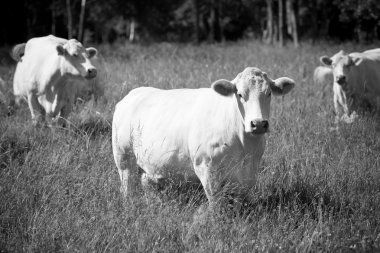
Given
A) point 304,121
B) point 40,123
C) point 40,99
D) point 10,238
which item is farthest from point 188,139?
point 40,99

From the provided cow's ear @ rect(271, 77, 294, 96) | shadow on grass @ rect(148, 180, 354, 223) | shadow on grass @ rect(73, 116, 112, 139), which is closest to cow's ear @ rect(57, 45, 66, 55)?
shadow on grass @ rect(73, 116, 112, 139)

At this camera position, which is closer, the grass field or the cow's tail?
the grass field

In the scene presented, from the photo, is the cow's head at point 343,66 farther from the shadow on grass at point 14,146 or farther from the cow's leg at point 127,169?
the shadow on grass at point 14,146

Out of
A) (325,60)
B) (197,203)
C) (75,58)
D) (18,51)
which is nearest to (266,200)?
(197,203)

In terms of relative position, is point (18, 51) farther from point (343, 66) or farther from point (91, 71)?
point (343, 66)

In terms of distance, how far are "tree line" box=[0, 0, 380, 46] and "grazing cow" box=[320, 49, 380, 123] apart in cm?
1368

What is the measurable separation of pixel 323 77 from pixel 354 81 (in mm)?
1756

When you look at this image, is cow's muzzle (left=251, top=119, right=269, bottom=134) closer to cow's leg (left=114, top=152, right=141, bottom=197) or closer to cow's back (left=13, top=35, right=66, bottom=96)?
cow's leg (left=114, top=152, right=141, bottom=197)

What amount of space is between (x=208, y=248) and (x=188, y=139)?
118 cm

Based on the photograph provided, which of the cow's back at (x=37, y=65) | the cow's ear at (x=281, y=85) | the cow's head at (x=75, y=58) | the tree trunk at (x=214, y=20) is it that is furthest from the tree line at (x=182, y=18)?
the cow's ear at (x=281, y=85)

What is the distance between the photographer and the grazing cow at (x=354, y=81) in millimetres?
8875

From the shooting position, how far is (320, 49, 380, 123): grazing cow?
8875mm

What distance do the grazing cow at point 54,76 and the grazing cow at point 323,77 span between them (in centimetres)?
503

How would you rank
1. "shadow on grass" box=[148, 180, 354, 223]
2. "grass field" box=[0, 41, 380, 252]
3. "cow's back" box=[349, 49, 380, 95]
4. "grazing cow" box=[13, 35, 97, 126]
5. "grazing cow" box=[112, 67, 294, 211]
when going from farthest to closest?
1. "cow's back" box=[349, 49, 380, 95]
2. "grazing cow" box=[13, 35, 97, 126]
3. "shadow on grass" box=[148, 180, 354, 223]
4. "grazing cow" box=[112, 67, 294, 211]
5. "grass field" box=[0, 41, 380, 252]
